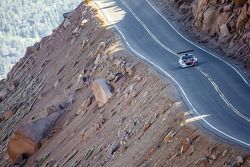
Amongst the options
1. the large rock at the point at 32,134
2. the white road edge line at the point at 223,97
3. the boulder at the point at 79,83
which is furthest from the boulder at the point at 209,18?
the large rock at the point at 32,134

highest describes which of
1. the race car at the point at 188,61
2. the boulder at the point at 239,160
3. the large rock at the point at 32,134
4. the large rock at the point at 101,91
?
the boulder at the point at 239,160

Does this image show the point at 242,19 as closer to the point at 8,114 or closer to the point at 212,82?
the point at 212,82

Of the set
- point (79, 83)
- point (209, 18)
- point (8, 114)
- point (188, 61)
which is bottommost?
point (8, 114)

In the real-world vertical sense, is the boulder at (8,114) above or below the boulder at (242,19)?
below

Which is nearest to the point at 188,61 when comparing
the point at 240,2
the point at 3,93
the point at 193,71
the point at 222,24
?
the point at 193,71

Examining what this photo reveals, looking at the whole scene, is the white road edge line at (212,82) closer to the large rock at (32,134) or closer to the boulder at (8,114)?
the large rock at (32,134)

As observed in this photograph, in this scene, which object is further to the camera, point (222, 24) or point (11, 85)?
point (11, 85)
